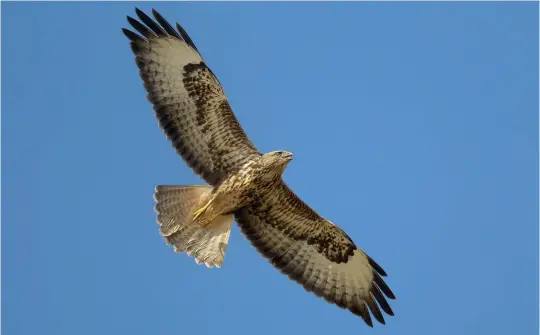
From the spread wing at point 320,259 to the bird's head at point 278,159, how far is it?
0.89 meters

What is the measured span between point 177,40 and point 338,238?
3.36 metres

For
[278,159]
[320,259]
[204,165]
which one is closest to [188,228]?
[204,165]

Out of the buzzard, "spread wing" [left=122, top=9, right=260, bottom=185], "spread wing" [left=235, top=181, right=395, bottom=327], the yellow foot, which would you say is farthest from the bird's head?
the yellow foot

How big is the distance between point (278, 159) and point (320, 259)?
5.48 feet

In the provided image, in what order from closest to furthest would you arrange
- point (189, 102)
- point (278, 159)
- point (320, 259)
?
Answer: point (278, 159) → point (189, 102) → point (320, 259)

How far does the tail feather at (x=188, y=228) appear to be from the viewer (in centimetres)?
1280

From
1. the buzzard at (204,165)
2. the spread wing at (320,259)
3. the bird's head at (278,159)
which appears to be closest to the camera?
the bird's head at (278,159)

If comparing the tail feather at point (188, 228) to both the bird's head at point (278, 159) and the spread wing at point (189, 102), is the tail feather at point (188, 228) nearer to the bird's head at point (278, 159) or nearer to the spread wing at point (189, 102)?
the spread wing at point (189, 102)

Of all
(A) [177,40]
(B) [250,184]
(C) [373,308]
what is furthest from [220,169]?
(C) [373,308]

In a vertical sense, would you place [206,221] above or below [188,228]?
above

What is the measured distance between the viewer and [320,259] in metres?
13.3

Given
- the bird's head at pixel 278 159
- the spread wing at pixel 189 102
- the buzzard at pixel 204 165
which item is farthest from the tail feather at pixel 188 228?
the bird's head at pixel 278 159

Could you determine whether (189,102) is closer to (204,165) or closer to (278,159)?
(204,165)

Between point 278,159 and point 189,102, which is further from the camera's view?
point 189,102
